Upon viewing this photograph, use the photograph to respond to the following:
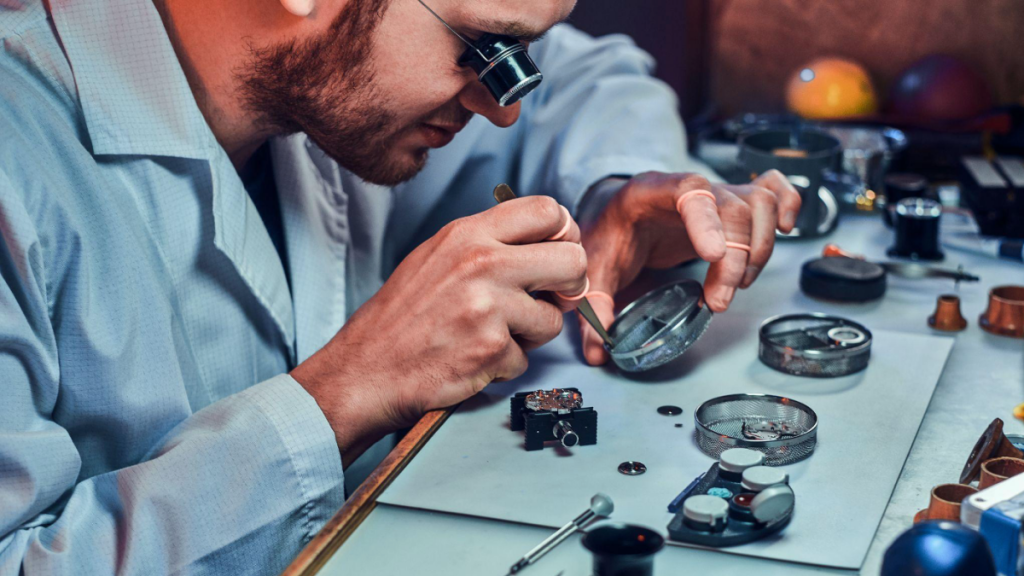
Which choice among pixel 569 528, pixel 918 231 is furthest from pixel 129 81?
pixel 918 231

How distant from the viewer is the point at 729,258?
51.1 inches

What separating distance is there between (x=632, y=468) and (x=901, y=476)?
0.28m

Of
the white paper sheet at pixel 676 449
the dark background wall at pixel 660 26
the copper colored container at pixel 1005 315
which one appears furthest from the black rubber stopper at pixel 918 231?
the dark background wall at pixel 660 26

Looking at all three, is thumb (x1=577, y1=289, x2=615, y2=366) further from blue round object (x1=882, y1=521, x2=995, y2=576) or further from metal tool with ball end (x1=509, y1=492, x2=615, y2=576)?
blue round object (x1=882, y1=521, x2=995, y2=576)

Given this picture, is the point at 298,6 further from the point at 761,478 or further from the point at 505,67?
the point at 761,478

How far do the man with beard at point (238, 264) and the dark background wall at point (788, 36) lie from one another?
1.32m

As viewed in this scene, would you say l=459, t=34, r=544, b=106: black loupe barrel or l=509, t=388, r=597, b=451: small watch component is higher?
l=459, t=34, r=544, b=106: black loupe barrel

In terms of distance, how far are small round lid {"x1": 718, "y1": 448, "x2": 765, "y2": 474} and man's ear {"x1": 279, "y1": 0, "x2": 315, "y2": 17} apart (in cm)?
75

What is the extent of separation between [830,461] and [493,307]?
43 centimetres

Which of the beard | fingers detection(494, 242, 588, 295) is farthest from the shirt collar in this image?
fingers detection(494, 242, 588, 295)

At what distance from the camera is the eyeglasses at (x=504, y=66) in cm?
117

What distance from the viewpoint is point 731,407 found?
3.54ft

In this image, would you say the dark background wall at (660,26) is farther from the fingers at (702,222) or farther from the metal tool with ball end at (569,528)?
the metal tool with ball end at (569,528)

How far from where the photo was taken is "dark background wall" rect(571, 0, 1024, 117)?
8.78 feet
